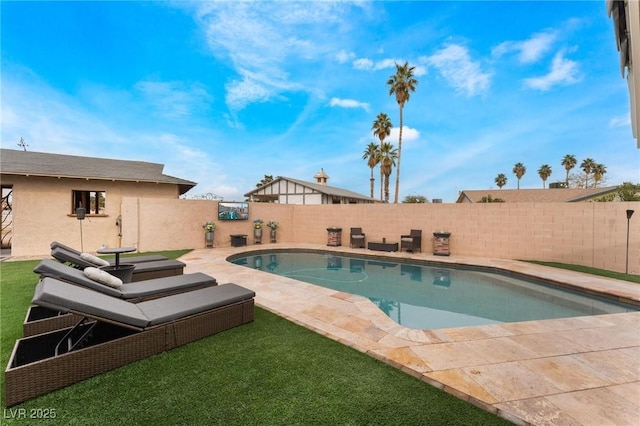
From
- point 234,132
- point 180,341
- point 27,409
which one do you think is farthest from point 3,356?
point 234,132

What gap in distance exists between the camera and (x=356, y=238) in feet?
41.9

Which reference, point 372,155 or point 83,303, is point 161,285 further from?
point 372,155

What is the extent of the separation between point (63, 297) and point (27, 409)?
866 mm

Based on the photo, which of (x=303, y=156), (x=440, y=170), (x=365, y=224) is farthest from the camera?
(x=303, y=156)

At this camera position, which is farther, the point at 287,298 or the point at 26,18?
the point at 26,18

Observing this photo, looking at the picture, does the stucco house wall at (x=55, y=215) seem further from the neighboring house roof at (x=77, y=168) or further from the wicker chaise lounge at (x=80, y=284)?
the wicker chaise lounge at (x=80, y=284)

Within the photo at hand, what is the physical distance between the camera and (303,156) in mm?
26047

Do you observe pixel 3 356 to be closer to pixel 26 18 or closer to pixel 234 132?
pixel 26 18

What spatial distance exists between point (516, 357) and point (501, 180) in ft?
163

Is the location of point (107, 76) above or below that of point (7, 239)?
above

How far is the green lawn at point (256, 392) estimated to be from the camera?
202 cm

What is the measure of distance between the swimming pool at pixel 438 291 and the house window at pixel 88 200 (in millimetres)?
6582

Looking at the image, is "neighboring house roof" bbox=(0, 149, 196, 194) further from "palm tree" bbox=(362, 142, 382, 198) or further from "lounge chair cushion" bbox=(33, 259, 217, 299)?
"palm tree" bbox=(362, 142, 382, 198)

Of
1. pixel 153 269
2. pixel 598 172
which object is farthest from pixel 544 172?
pixel 153 269
